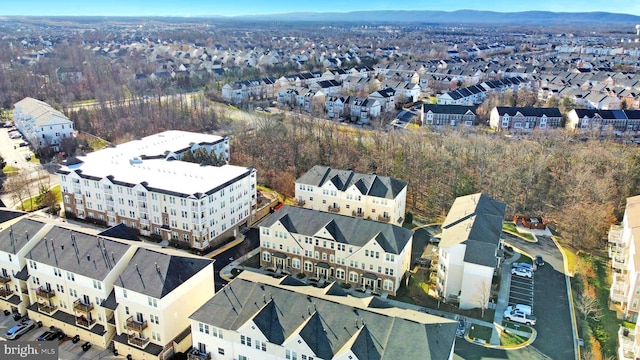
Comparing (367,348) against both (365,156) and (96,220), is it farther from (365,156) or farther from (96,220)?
(365,156)

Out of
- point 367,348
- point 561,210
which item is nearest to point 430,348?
point 367,348

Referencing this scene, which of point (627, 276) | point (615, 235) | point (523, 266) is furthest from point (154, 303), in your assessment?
point (615, 235)

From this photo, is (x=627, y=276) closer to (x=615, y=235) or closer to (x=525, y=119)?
(x=615, y=235)

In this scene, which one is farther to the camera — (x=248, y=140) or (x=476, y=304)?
(x=248, y=140)

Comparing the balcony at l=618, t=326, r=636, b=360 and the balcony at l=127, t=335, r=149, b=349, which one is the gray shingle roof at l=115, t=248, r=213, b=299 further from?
the balcony at l=618, t=326, r=636, b=360

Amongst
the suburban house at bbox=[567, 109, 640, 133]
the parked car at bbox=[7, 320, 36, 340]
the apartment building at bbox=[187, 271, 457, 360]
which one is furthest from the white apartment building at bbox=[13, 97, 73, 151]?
the suburban house at bbox=[567, 109, 640, 133]

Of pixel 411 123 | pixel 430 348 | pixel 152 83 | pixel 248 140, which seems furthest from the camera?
pixel 152 83

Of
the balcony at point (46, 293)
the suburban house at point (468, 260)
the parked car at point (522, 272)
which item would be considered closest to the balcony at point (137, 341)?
the balcony at point (46, 293)
